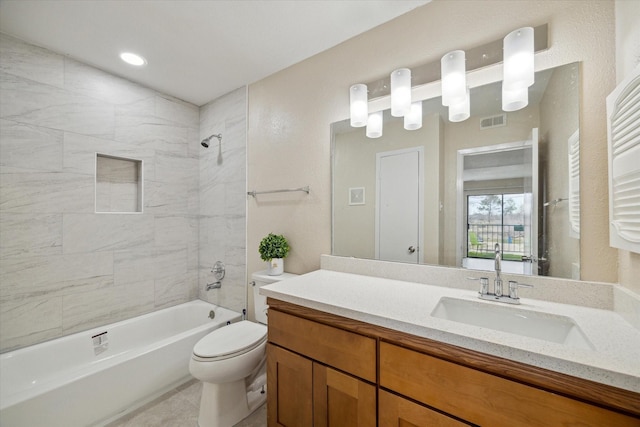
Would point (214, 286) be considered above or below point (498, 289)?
below

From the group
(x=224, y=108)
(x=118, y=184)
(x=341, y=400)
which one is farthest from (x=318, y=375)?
(x=224, y=108)

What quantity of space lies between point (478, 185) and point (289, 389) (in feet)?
4.57

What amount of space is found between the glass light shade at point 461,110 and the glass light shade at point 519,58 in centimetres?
17

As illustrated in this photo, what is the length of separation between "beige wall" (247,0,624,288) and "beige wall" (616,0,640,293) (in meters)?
0.04

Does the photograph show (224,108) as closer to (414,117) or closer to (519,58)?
(414,117)

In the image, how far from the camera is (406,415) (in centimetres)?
90

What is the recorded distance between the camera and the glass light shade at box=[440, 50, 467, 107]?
1301 mm

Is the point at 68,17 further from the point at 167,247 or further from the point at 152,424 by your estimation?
the point at 152,424

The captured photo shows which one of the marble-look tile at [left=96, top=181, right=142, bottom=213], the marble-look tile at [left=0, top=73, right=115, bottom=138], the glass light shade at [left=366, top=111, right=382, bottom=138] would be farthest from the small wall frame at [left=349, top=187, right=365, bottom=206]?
the marble-look tile at [left=0, top=73, right=115, bottom=138]

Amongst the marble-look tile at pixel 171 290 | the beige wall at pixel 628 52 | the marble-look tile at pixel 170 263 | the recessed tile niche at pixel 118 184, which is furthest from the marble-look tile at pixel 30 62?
the beige wall at pixel 628 52

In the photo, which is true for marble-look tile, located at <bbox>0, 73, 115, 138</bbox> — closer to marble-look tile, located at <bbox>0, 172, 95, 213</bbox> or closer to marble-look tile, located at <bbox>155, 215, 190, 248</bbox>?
marble-look tile, located at <bbox>0, 172, 95, 213</bbox>

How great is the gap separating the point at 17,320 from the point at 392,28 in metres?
3.17

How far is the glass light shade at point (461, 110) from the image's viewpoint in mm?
1323

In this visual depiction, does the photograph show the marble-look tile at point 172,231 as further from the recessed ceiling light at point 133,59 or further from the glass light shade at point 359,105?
the glass light shade at point 359,105
